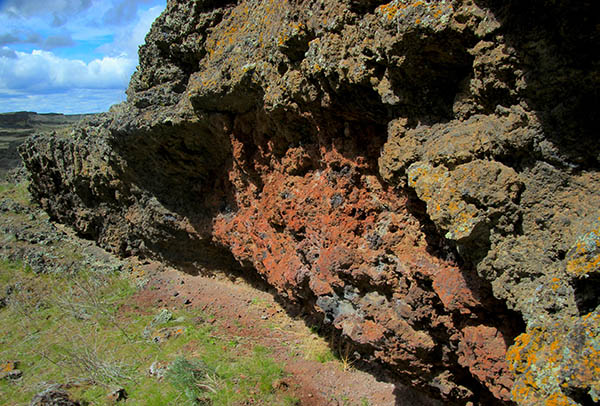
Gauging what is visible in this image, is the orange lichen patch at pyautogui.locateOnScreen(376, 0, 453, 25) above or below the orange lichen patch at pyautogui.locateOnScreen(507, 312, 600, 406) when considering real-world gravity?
above

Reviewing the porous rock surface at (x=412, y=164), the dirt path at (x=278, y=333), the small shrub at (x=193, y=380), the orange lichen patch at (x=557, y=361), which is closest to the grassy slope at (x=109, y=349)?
the small shrub at (x=193, y=380)

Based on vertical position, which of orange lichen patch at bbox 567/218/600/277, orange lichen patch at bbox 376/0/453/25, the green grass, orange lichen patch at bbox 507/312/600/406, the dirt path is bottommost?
the green grass

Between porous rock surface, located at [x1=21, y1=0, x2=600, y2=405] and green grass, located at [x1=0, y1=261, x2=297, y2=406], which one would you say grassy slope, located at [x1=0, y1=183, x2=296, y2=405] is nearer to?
green grass, located at [x1=0, y1=261, x2=297, y2=406]

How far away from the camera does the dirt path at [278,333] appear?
4770 millimetres

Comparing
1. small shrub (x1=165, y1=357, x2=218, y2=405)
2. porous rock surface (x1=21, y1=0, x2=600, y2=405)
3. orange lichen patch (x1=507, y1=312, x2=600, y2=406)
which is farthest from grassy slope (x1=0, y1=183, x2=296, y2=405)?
orange lichen patch (x1=507, y1=312, x2=600, y2=406)

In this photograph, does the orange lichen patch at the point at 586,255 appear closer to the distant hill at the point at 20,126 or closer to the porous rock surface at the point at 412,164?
the porous rock surface at the point at 412,164

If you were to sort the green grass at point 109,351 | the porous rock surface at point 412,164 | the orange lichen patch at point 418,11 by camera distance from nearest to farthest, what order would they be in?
the porous rock surface at point 412,164, the orange lichen patch at point 418,11, the green grass at point 109,351

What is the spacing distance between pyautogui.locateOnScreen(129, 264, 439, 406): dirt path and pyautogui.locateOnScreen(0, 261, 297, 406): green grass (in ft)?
0.76

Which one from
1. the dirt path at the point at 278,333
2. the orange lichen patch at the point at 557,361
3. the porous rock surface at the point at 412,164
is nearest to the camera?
the orange lichen patch at the point at 557,361

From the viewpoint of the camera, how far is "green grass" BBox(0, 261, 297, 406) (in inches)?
201

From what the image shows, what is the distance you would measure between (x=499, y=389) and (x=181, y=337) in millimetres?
4753

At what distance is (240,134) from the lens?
575 centimetres

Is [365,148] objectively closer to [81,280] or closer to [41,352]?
[41,352]

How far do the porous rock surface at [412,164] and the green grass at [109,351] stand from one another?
1.23m
